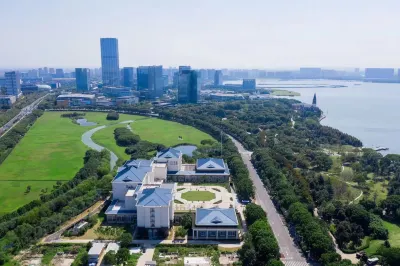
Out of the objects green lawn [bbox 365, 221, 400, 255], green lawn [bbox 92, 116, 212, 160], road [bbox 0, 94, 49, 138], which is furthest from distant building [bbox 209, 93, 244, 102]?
green lawn [bbox 365, 221, 400, 255]

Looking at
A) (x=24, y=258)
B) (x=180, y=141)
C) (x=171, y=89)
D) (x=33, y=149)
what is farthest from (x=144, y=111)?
(x=24, y=258)

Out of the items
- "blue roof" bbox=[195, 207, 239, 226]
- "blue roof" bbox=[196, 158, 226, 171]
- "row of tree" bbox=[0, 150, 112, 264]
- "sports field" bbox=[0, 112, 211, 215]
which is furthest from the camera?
"blue roof" bbox=[196, 158, 226, 171]

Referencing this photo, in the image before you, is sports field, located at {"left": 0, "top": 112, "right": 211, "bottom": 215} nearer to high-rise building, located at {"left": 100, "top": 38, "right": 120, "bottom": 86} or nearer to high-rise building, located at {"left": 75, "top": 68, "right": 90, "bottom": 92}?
high-rise building, located at {"left": 75, "top": 68, "right": 90, "bottom": 92}

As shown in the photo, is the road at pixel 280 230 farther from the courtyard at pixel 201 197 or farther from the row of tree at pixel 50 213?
the row of tree at pixel 50 213

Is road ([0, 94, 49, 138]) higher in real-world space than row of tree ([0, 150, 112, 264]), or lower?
higher

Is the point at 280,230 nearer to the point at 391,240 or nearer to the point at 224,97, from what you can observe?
the point at 391,240

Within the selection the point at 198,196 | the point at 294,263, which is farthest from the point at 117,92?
the point at 294,263
